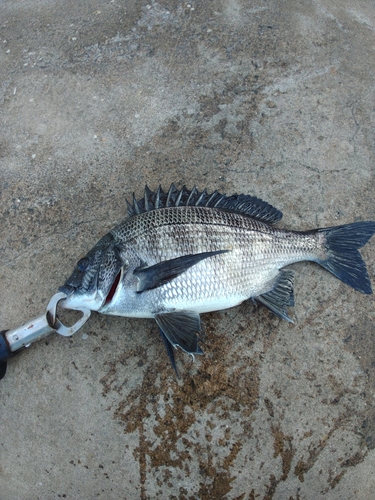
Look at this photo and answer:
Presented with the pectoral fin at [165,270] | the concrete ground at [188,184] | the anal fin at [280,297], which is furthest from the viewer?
the anal fin at [280,297]

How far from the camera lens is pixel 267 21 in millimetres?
3668

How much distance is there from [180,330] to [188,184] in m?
1.19

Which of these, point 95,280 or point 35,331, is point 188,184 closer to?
point 95,280

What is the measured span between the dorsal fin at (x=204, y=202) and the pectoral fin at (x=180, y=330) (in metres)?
0.69

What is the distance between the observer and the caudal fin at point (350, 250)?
261cm

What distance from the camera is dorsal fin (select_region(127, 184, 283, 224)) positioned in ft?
8.50

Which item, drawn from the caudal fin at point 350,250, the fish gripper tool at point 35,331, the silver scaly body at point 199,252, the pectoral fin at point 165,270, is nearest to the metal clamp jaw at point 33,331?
the fish gripper tool at point 35,331

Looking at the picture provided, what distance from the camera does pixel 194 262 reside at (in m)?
2.30

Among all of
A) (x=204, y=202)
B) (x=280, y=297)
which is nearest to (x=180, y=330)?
(x=280, y=297)

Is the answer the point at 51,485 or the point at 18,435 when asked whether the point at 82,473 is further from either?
the point at 18,435

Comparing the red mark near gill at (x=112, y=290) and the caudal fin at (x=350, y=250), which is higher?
the red mark near gill at (x=112, y=290)

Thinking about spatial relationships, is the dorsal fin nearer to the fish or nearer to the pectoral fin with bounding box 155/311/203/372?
the fish

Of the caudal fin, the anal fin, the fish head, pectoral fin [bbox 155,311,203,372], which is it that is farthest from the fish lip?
the caudal fin

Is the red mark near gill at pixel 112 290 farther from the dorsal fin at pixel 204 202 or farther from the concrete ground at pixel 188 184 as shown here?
the dorsal fin at pixel 204 202
